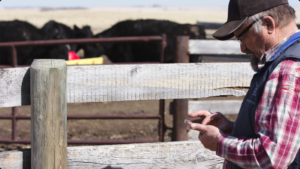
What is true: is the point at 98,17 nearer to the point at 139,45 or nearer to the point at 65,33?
the point at 65,33

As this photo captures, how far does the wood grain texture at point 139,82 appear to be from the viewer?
1.89 meters

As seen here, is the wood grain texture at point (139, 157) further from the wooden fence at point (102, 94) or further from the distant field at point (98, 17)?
the distant field at point (98, 17)

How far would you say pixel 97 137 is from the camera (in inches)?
225

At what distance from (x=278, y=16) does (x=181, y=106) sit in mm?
2814

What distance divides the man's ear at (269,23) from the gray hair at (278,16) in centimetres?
2

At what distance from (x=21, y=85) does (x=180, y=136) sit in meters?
2.70

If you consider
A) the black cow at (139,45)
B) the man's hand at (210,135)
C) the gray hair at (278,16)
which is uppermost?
the black cow at (139,45)

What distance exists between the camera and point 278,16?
1425 mm

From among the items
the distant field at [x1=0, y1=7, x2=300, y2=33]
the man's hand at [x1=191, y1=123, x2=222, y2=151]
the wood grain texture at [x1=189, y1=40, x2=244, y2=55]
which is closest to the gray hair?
the man's hand at [x1=191, y1=123, x2=222, y2=151]

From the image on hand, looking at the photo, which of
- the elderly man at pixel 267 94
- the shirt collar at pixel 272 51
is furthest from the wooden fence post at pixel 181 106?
the shirt collar at pixel 272 51

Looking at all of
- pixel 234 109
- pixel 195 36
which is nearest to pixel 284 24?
pixel 234 109

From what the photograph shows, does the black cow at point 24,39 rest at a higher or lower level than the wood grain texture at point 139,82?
higher

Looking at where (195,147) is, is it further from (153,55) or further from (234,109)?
(153,55)

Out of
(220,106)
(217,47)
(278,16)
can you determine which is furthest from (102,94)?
(220,106)
